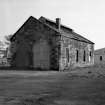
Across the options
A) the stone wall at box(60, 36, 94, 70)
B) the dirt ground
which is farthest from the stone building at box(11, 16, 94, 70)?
the dirt ground

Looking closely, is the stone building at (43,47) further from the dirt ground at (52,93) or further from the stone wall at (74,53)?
the dirt ground at (52,93)

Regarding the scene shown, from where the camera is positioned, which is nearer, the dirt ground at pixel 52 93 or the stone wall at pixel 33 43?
the dirt ground at pixel 52 93

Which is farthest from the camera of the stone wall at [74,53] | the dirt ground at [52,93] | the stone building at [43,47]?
the stone wall at [74,53]

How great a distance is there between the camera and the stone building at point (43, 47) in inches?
775

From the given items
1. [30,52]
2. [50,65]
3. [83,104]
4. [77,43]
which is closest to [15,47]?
[30,52]

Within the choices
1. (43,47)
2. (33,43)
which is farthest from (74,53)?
(33,43)

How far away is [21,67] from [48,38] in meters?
6.42

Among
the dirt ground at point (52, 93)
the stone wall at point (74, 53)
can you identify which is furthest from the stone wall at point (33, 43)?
the dirt ground at point (52, 93)

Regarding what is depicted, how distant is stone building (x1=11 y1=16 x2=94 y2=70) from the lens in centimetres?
1969

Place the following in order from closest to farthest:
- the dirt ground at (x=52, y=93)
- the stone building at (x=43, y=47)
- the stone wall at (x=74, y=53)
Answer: the dirt ground at (x=52, y=93) < the stone building at (x=43, y=47) < the stone wall at (x=74, y=53)

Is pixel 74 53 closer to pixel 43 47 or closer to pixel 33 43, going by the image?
pixel 43 47

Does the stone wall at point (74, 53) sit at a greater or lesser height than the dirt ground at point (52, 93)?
greater

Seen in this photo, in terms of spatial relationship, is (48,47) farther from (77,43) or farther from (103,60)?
(103,60)

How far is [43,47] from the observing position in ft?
67.4
